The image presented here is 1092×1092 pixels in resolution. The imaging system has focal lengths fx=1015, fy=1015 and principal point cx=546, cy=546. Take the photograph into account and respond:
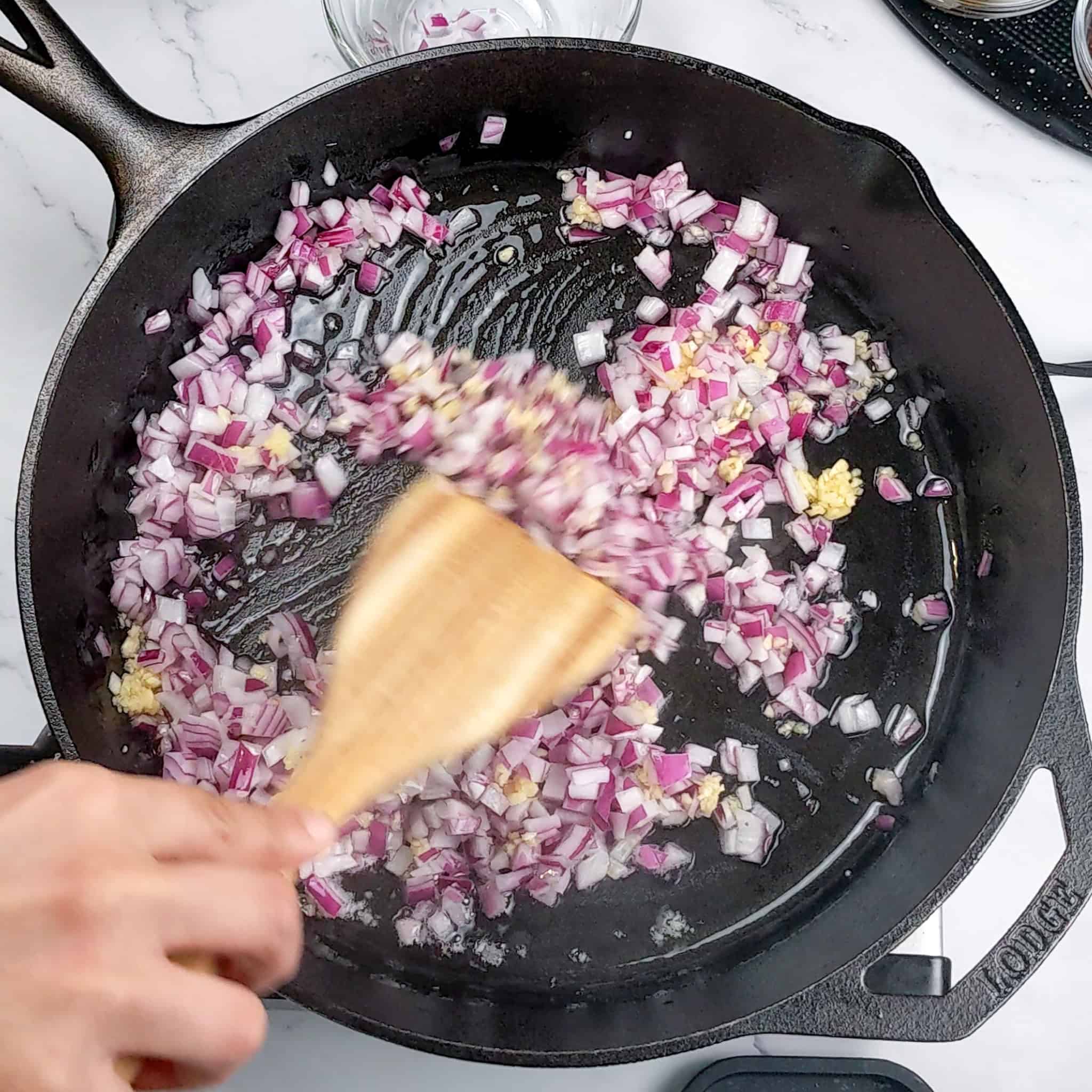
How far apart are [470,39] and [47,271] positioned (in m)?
0.53

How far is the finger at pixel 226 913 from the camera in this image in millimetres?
534

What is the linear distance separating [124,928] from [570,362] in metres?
0.74

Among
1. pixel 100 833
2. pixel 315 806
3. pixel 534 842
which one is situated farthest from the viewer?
pixel 534 842

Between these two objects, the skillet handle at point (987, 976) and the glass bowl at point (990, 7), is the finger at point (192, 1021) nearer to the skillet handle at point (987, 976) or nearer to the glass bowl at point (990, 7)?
the skillet handle at point (987, 976)

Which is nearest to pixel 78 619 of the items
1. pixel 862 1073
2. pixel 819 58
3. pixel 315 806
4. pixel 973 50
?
pixel 315 806

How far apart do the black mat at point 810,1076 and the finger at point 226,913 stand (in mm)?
626

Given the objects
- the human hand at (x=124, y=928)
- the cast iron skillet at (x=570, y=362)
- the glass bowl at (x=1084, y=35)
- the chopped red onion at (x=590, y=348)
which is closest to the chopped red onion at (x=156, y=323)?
the cast iron skillet at (x=570, y=362)

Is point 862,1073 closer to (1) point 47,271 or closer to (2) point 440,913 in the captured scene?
(2) point 440,913

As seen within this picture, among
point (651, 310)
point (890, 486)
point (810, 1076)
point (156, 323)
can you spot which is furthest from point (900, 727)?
point (156, 323)

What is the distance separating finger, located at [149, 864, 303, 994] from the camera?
0.53 meters

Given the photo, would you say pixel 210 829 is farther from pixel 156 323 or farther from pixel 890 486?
pixel 890 486

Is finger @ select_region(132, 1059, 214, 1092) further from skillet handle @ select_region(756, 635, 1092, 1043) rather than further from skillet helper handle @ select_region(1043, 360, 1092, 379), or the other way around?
skillet helper handle @ select_region(1043, 360, 1092, 379)

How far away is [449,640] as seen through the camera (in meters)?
0.88

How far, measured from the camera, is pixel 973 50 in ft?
3.76
